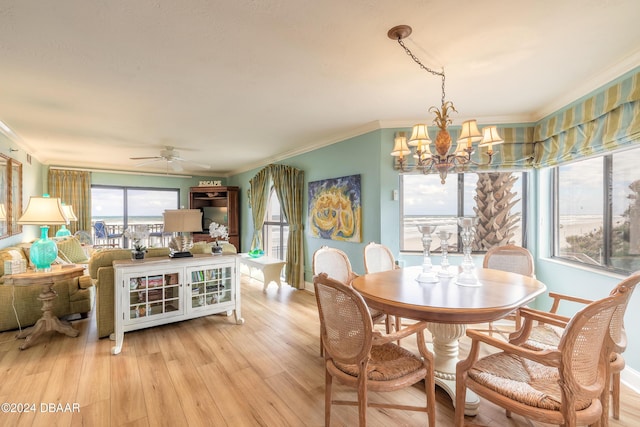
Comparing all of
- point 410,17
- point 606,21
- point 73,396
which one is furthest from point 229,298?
point 606,21

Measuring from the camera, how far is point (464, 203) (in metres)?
3.62

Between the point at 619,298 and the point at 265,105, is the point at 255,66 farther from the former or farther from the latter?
the point at 619,298

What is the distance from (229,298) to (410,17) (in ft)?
10.5

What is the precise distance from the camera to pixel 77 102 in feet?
9.41

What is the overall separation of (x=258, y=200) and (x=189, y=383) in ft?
13.9

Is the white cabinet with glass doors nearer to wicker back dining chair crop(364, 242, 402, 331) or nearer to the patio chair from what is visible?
wicker back dining chair crop(364, 242, 402, 331)

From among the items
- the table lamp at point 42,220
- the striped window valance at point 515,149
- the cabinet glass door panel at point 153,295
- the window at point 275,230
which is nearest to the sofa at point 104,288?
the cabinet glass door panel at point 153,295

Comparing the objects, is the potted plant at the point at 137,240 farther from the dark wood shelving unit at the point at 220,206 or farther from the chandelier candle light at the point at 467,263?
the dark wood shelving unit at the point at 220,206

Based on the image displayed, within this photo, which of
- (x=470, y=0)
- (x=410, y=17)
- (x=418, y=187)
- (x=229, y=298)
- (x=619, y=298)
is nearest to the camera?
(x=619, y=298)

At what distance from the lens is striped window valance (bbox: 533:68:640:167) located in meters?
2.15

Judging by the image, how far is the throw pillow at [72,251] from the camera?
15.4ft

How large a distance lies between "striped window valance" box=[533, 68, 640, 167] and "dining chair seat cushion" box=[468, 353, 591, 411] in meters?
1.87

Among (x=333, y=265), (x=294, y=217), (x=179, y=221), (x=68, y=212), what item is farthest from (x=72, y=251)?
(x=333, y=265)

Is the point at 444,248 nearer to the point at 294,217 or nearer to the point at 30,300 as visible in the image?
the point at 294,217
